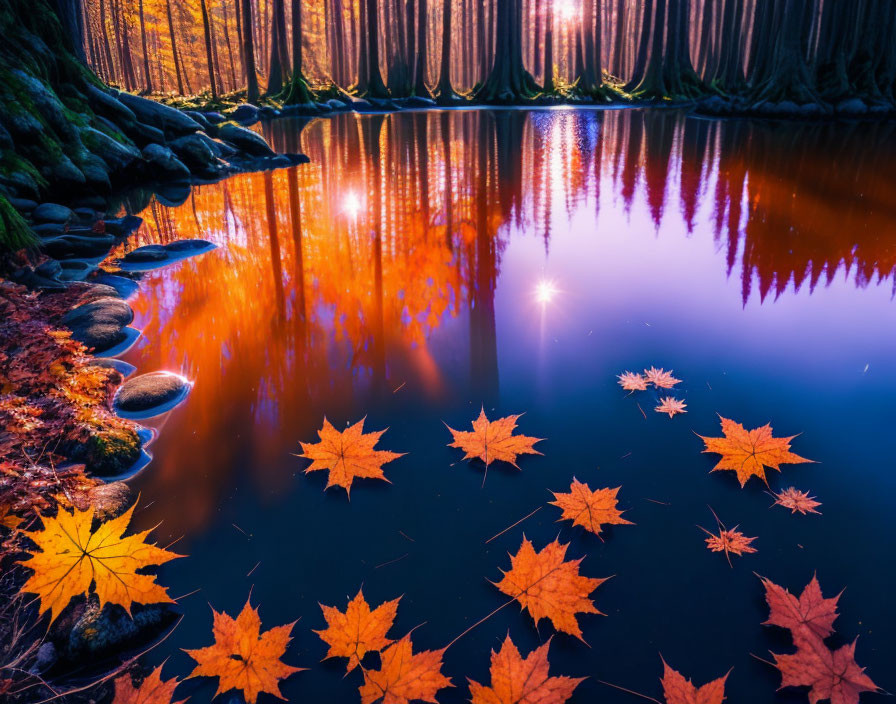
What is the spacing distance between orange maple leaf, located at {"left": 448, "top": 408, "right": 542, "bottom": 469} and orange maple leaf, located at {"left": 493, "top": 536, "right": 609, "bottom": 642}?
1.74 ft

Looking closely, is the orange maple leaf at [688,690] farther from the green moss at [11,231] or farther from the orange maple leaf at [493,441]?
the green moss at [11,231]

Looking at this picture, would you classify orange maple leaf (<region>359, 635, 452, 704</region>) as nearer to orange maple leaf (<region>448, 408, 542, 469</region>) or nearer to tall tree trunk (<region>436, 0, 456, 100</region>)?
orange maple leaf (<region>448, 408, 542, 469</region>)

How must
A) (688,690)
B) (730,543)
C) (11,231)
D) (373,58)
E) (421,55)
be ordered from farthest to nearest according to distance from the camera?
(421,55)
(373,58)
(11,231)
(730,543)
(688,690)

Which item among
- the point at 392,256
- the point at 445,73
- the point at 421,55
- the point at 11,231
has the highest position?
the point at 421,55

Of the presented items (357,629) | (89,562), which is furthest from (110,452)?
(357,629)

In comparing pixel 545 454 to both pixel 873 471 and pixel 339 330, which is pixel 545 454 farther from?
pixel 339 330

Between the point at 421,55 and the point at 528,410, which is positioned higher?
the point at 421,55

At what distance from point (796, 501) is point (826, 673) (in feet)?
2.38

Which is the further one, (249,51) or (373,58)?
(373,58)

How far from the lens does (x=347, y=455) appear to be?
2361 mm

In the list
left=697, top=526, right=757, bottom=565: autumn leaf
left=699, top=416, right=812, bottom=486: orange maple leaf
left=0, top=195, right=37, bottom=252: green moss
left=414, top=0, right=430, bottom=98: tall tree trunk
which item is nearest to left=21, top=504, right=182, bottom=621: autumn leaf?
left=697, top=526, right=757, bottom=565: autumn leaf

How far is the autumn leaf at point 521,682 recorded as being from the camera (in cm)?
142

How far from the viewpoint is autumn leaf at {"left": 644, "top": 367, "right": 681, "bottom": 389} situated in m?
2.79

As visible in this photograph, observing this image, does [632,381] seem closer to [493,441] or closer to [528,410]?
[528,410]
